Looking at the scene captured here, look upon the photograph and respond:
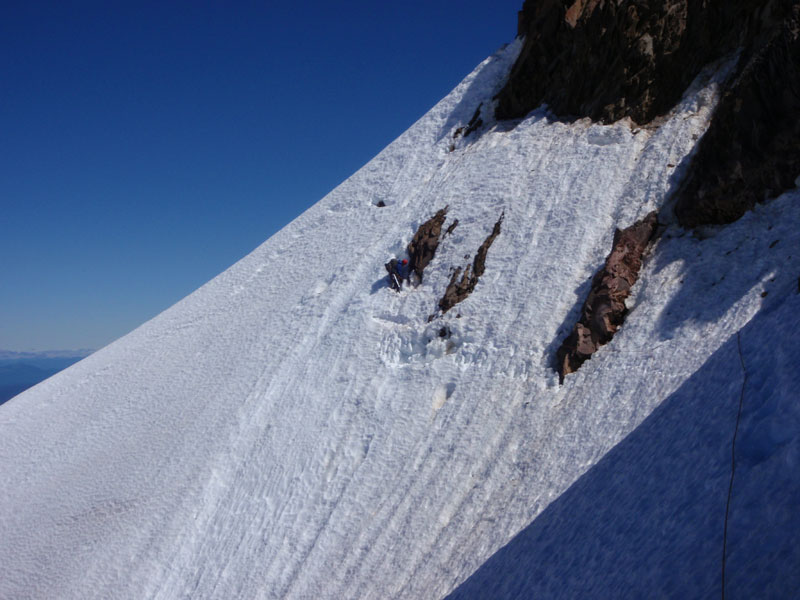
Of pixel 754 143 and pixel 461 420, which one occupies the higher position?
pixel 754 143

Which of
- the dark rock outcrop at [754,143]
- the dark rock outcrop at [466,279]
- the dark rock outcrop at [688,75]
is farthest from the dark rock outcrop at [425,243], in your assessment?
the dark rock outcrop at [754,143]

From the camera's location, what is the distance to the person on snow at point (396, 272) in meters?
20.7

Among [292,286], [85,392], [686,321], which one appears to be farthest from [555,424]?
[85,392]

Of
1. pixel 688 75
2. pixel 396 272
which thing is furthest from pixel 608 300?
pixel 688 75

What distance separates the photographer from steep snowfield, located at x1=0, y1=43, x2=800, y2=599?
7468 mm

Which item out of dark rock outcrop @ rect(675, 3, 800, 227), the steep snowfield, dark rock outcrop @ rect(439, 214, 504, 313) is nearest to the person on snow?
the steep snowfield

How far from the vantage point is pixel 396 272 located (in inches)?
823

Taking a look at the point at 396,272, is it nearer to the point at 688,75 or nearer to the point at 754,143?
the point at 754,143

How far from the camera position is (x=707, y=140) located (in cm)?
1525

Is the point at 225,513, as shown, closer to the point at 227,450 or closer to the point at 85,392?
the point at 227,450

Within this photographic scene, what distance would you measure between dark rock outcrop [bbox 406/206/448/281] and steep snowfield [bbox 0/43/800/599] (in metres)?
0.52

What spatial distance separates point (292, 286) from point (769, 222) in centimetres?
1819

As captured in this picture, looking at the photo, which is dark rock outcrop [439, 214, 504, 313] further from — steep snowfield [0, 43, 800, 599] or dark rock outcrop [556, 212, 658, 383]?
dark rock outcrop [556, 212, 658, 383]

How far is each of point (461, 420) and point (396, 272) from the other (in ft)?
25.4
